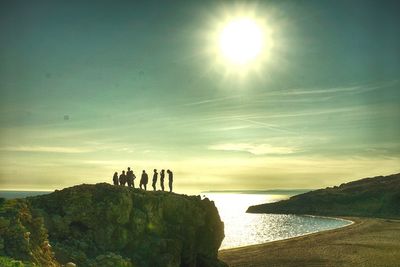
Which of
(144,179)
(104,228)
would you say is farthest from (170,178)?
(104,228)

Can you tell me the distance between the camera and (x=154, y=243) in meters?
37.8

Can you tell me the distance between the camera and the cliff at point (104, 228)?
24359mm

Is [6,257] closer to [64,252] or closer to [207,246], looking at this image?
[64,252]

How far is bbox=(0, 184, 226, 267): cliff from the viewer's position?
2436 centimetres

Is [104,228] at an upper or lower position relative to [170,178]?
lower

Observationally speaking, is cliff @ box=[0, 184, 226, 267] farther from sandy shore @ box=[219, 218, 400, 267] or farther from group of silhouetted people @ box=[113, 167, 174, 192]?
sandy shore @ box=[219, 218, 400, 267]

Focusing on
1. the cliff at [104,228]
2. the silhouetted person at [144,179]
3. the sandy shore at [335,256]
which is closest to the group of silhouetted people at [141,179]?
the silhouetted person at [144,179]

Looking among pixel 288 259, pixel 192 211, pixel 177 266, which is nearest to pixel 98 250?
pixel 177 266

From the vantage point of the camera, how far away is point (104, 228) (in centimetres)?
3453

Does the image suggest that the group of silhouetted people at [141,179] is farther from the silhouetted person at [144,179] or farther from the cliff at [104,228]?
the cliff at [104,228]

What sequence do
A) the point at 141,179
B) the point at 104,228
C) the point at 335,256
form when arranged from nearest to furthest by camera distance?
the point at 104,228 < the point at 141,179 < the point at 335,256

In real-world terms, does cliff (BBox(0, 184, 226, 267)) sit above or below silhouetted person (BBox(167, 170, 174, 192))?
below

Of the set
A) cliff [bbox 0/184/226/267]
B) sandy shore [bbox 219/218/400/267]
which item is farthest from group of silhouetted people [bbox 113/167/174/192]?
sandy shore [bbox 219/218/400/267]

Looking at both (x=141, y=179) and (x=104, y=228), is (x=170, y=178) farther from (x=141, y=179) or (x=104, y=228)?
(x=104, y=228)
